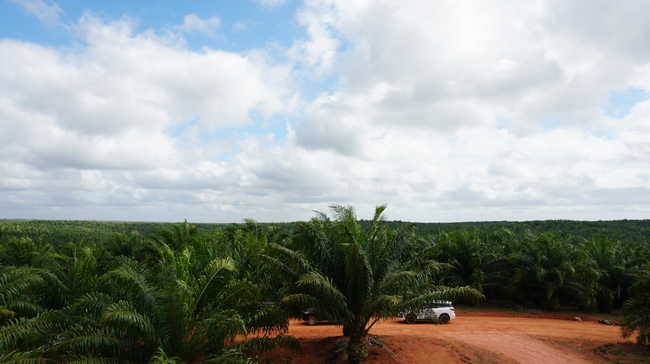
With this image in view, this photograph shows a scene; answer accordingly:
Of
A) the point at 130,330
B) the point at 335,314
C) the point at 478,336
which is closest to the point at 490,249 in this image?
the point at 478,336

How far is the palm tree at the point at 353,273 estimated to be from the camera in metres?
9.16

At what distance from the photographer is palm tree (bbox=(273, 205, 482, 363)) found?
9156mm

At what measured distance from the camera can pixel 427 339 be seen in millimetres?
12047

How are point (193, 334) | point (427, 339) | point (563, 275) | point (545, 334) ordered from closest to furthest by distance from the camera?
point (193, 334) < point (427, 339) < point (545, 334) < point (563, 275)

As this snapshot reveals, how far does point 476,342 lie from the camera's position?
12.3 meters

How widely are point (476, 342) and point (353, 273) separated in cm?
615

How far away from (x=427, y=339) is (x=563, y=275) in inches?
451

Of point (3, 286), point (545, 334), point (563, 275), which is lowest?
point (545, 334)

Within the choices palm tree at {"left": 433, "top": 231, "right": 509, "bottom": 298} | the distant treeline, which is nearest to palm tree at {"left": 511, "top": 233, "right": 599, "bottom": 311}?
palm tree at {"left": 433, "top": 231, "right": 509, "bottom": 298}

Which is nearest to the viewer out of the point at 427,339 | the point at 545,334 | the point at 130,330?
the point at 130,330

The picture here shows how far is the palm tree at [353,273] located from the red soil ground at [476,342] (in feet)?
4.27

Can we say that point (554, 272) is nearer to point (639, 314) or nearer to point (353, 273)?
point (639, 314)

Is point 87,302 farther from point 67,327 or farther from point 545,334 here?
point 545,334

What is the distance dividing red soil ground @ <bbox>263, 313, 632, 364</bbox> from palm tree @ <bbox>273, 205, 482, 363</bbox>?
1.30 metres
